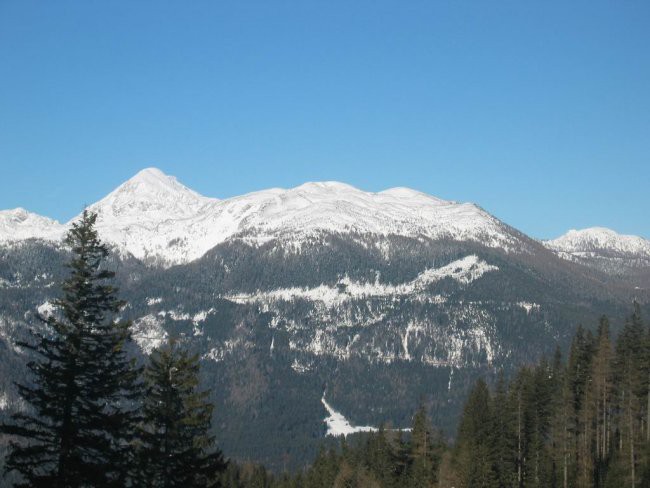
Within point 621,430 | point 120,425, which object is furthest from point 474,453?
point 120,425

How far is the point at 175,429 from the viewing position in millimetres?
37219

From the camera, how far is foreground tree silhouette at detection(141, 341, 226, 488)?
36.5 meters

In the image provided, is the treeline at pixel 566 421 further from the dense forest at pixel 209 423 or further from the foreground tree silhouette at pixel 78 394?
the foreground tree silhouette at pixel 78 394

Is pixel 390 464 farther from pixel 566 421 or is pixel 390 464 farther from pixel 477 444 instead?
pixel 566 421

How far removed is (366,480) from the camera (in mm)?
103812

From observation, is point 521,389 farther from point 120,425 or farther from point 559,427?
point 120,425

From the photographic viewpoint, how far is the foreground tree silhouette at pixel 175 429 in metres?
36.5

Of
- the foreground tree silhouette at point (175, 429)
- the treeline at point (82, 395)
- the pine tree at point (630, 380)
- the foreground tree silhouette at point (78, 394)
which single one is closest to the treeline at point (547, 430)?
the pine tree at point (630, 380)

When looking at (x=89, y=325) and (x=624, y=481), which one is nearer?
(x=89, y=325)

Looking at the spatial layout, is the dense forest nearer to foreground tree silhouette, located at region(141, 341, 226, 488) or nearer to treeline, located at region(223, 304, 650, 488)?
foreground tree silhouette, located at region(141, 341, 226, 488)

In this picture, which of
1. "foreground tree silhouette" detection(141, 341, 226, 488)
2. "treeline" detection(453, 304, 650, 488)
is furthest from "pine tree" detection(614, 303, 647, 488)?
"foreground tree silhouette" detection(141, 341, 226, 488)

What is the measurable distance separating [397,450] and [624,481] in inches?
1465

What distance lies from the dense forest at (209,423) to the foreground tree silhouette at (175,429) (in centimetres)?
6

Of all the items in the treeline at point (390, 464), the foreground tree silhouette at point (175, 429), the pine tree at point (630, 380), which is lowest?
the treeline at point (390, 464)
